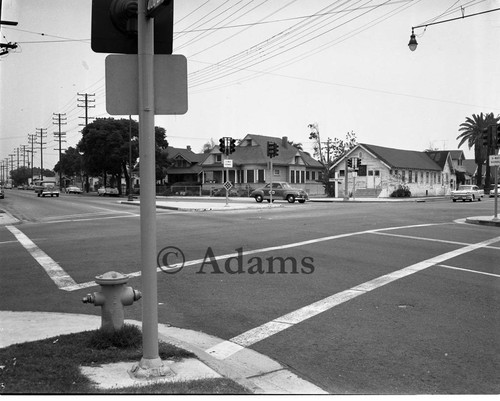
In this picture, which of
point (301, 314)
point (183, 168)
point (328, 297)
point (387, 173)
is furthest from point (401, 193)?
point (301, 314)

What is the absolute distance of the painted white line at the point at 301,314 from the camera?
5.31m

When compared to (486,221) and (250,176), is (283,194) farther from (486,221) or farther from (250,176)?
(250,176)

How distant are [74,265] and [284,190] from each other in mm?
30533

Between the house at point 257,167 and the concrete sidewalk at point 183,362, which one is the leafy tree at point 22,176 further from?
the concrete sidewalk at point 183,362

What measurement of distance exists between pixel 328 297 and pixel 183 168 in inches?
2642

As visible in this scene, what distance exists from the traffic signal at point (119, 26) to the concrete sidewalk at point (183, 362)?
2.63 metres

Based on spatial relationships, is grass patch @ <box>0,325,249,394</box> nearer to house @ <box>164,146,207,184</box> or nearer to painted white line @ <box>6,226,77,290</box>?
painted white line @ <box>6,226,77,290</box>

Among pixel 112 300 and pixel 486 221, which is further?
pixel 486 221

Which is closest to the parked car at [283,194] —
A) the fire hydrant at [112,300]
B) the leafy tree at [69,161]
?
the fire hydrant at [112,300]

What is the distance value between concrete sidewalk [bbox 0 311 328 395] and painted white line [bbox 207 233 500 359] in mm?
134

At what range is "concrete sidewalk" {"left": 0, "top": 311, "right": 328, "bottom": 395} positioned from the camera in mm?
4109

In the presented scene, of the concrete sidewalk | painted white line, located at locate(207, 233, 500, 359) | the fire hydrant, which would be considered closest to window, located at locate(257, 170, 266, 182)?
painted white line, located at locate(207, 233, 500, 359)

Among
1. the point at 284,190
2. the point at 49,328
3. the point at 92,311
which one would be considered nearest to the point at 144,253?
the point at 49,328

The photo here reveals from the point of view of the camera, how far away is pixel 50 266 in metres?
9.67
